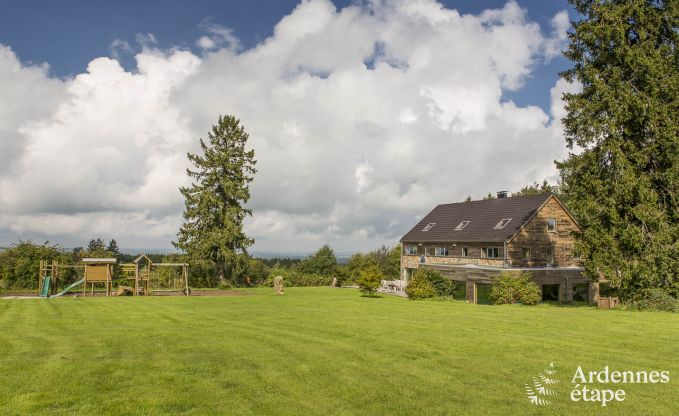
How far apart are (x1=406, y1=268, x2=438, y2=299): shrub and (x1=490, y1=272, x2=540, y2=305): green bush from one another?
16.7ft

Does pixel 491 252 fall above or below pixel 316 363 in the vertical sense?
above

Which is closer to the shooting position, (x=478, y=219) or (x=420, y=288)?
(x=420, y=288)

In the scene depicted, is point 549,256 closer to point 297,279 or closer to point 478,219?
point 478,219

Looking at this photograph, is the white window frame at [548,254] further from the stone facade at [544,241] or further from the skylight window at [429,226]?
the skylight window at [429,226]

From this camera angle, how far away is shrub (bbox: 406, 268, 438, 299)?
35.2m

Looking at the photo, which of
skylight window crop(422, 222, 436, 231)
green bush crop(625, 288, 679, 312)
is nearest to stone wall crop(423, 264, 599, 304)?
green bush crop(625, 288, 679, 312)

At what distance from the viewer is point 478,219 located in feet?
150

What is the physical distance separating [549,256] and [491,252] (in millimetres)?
5323

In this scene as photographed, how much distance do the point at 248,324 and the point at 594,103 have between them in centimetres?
2311

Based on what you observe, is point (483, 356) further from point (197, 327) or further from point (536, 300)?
point (536, 300)

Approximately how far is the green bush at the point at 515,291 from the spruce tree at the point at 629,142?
5.13 metres

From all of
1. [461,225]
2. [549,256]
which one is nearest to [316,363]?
[549,256]

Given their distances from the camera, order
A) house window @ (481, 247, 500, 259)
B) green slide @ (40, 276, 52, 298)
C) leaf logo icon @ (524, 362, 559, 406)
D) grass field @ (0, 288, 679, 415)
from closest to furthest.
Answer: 1. grass field @ (0, 288, 679, 415)
2. leaf logo icon @ (524, 362, 559, 406)
3. green slide @ (40, 276, 52, 298)
4. house window @ (481, 247, 500, 259)

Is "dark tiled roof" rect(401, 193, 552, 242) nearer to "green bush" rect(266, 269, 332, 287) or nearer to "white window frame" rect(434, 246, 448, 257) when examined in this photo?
"white window frame" rect(434, 246, 448, 257)
